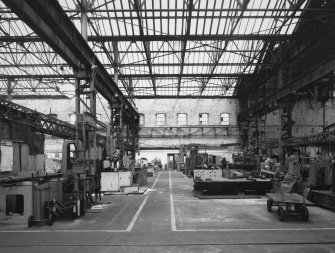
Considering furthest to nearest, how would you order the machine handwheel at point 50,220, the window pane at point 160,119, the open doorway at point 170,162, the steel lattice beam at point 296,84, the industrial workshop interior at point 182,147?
the open doorway at point 170,162
the window pane at point 160,119
the steel lattice beam at point 296,84
the machine handwheel at point 50,220
the industrial workshop interior at point 182,147

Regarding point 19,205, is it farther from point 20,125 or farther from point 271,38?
point 271,38

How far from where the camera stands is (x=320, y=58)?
26.5m

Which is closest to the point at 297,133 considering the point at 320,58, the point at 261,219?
the point at 320,58

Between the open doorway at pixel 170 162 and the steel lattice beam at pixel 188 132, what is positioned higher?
the steel lattice beam at pixel 188 132

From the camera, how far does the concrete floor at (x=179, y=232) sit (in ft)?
24.8

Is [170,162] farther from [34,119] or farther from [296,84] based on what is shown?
[34,119]

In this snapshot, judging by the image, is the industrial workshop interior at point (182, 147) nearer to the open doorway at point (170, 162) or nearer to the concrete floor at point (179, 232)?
the concrete floor at point (179, 232)

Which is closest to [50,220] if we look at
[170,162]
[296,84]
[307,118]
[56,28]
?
[56,28]

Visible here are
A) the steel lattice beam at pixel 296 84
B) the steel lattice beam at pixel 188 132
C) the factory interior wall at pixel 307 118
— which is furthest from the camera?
the steel lattice beam at pixel 188 132

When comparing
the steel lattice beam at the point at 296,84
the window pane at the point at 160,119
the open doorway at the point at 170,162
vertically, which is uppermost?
the steel lattice beam at the point at 296,84

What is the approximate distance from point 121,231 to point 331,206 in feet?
24.3

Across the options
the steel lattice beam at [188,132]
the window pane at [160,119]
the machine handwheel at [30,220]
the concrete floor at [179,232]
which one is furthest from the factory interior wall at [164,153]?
the machine handwheel at [30,220]

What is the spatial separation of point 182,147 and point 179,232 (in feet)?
96.0

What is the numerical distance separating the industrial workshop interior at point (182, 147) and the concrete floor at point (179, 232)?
0.14 feet
